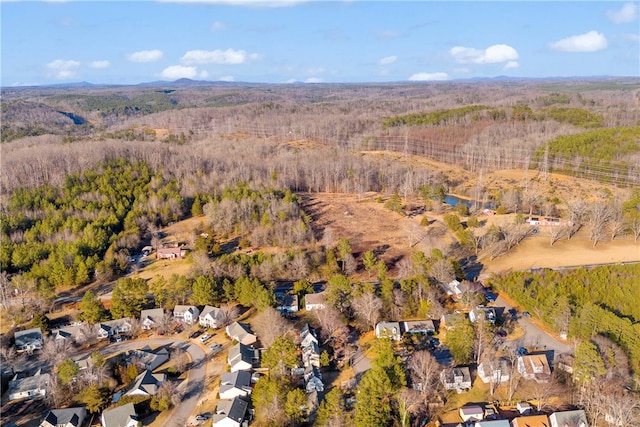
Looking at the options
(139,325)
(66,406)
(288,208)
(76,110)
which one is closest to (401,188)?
(288,208)

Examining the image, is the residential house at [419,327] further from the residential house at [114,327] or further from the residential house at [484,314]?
the residential house at [114,327]

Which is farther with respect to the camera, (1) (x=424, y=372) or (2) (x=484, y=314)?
(2) (x=484, y=314)

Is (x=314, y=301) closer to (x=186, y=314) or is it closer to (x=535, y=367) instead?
(x=186, y=314)

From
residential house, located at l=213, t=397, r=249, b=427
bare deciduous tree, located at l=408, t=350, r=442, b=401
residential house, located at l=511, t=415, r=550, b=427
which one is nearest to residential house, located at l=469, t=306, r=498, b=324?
bare deciduous tree, located at l=408, t=350, r=442, b=401

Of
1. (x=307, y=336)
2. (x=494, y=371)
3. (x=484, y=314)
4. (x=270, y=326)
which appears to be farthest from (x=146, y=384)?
(x=484, y=314)

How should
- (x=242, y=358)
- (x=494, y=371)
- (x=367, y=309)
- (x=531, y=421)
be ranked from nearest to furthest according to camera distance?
(x=531, y=421) < (x=494, y=371) < (x=242, y=358) < (x=367, y=309)

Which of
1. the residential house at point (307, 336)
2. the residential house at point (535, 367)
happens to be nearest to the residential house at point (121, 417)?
the residential house at point (307, 336)

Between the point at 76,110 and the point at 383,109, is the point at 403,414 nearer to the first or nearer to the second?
the point at 383,109
